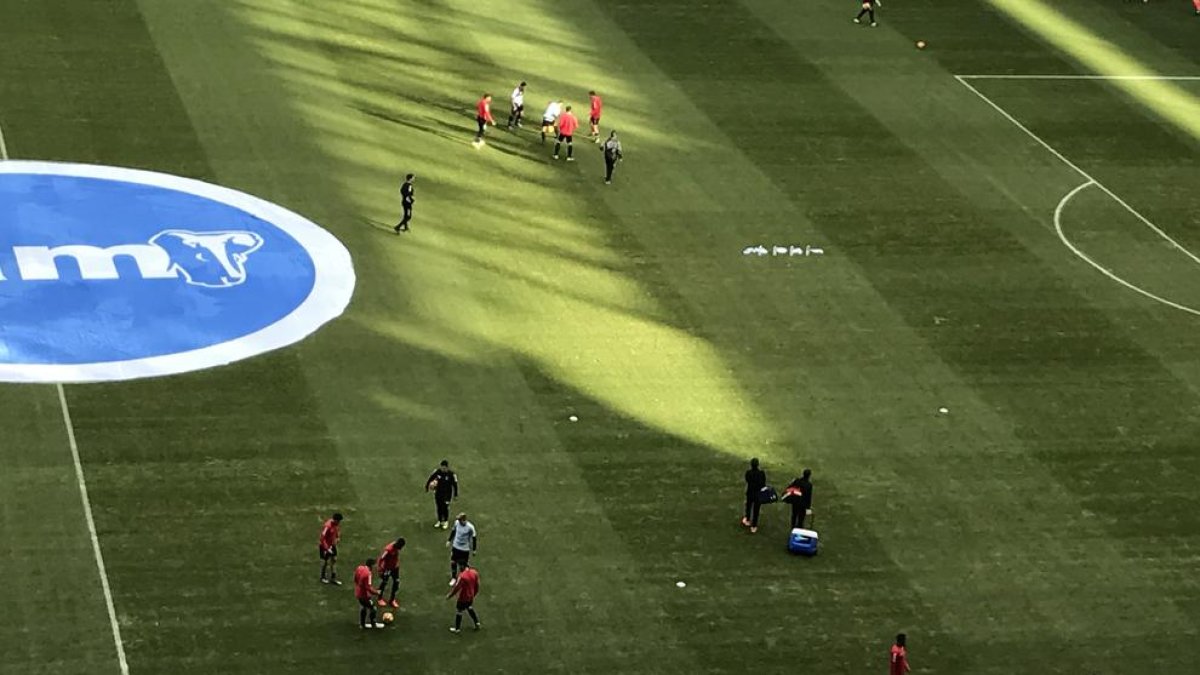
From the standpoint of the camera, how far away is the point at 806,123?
62.5 m

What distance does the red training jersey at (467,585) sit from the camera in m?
36.0

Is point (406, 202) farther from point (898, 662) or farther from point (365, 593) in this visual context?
point (898, 662)

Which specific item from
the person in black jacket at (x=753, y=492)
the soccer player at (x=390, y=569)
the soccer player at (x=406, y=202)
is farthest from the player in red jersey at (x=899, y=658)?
the soccer player at (x=406, y=202)

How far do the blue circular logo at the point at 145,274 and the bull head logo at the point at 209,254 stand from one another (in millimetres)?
39

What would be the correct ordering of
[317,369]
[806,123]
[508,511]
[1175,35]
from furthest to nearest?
1. [1175,35]
2. [806,123]
3. [317,369]
4. [508,511]

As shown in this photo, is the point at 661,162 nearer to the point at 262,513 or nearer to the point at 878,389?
the point at 878,389

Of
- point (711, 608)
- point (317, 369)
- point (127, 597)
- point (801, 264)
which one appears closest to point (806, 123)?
point (801, 264)

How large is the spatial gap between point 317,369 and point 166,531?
7.41 m

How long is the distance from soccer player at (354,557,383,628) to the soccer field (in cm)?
42

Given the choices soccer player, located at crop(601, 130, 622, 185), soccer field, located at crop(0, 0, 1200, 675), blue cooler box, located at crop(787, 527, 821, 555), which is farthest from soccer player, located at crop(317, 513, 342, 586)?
soccer player, located at crop(601, 130, 622, 185)

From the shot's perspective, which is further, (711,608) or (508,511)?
(508,511)

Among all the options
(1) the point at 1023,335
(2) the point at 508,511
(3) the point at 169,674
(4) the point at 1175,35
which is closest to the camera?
(3) the point at 169,674

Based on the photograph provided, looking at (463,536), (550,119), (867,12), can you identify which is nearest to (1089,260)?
(550,119)

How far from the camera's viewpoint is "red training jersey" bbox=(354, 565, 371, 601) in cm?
3566
